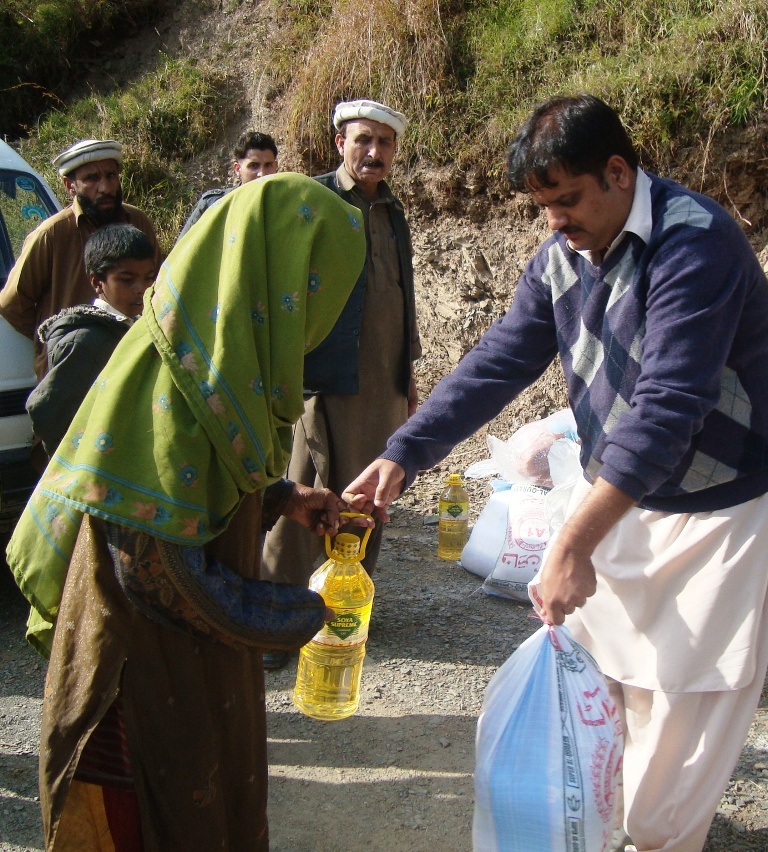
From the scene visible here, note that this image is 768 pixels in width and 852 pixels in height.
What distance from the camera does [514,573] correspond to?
4.38 metres

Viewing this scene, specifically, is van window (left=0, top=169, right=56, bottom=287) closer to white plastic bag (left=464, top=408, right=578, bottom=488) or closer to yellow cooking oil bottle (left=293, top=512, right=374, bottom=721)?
white plastic bag (left=464, top=408, right=578, bottom=488)

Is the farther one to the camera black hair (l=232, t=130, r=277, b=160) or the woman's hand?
black hair (l=232, t=130, r=277, b=160)

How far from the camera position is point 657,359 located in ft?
6.42

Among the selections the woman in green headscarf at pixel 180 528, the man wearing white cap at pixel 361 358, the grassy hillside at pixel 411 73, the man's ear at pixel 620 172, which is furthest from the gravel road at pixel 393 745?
the grassy hillside at pixel 411 73

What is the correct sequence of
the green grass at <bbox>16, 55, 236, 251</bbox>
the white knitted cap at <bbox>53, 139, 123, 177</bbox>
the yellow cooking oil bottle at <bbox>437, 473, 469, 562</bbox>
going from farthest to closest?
the green grass at <bbox>16, 55, 236, 251</bbox>, the yellow cooking oil bottle at <bbox>437, 473, 469, 562</bbox>, the white knitted cap at <bbox>53, 139, 123, 177</bbox>

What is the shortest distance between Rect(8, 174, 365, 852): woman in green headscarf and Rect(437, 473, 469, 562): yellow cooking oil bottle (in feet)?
10.4

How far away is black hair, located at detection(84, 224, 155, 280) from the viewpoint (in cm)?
318

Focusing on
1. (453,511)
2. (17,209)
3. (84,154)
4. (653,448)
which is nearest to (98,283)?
(84,154)

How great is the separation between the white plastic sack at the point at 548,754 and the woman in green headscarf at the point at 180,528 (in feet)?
1.87

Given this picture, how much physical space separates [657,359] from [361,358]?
2.19 metres

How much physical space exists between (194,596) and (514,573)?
2906 mm

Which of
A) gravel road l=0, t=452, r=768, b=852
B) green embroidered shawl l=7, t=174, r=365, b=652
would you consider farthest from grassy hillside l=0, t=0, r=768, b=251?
green embroidered shawl l=7, t=174, r=365, b=652

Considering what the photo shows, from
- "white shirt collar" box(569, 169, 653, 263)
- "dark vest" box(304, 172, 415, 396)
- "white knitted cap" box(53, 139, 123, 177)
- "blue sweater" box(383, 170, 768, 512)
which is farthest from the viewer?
"white knitted cap" box(53, 139, 123, 177)

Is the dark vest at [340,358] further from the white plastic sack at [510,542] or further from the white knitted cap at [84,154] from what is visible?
the white knitted cap at [84,154]
